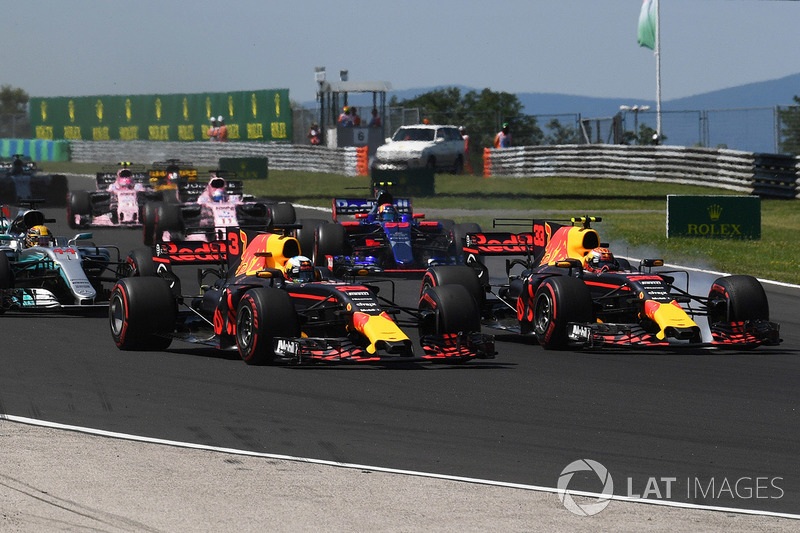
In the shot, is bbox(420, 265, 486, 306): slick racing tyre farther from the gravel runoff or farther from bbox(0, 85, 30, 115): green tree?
bbox(0, 85, 30, 115): green tree

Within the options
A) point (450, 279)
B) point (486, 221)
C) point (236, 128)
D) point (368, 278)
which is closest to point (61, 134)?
point (236, 128)

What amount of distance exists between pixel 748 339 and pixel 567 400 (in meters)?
3.25

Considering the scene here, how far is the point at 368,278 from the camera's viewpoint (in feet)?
69.8

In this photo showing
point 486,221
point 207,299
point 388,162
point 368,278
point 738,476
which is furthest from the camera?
point 388,162

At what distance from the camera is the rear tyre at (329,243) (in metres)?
20.0

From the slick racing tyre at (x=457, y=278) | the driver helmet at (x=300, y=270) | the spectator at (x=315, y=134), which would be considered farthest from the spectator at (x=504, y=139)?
the driver helmet at (x=300, y=270)

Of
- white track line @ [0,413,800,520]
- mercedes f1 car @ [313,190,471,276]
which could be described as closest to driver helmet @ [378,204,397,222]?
mercedes f1 car @ [313,190,471,276]

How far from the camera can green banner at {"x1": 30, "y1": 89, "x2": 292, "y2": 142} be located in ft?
195

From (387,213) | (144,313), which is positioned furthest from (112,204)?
(144,313)

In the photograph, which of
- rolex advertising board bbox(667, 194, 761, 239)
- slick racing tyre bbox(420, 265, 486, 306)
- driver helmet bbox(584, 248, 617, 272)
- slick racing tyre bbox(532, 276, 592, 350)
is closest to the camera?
slick racing tyre bbox(532, 276, 592, 350)

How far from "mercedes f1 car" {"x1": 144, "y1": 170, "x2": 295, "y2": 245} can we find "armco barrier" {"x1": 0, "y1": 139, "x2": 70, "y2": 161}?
1604 inches

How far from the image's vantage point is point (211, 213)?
1051 inches

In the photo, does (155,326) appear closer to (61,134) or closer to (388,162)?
(388,162)

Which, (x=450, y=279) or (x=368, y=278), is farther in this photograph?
(x=368, y=278)
